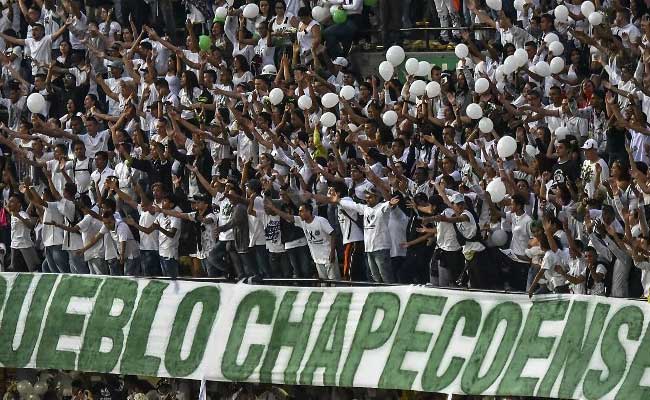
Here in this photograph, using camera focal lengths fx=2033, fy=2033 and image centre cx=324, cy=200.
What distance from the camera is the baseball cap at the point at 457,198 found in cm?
2166

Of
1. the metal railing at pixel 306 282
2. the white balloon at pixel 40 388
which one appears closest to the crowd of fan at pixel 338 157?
the metal railing at pixel 306 282

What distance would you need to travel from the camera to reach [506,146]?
2242cm

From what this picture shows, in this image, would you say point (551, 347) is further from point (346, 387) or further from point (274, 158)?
point (274, 158)

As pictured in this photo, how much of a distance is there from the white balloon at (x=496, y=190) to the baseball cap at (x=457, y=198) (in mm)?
325

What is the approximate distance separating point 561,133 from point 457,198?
1946 mm

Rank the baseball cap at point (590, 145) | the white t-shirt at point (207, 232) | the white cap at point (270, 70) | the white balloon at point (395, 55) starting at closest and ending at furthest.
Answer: the baseball cap at point (590, 145), the white t-shirt at point (207, 232), the white balloon at point (395, 55), the white cap at point (270, 70)

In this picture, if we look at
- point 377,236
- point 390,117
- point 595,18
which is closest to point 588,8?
point 595,18

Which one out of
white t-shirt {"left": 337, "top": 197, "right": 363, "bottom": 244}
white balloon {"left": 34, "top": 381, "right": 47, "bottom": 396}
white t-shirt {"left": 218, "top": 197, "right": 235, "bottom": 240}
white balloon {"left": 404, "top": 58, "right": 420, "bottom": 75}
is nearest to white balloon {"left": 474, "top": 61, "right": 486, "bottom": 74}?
white balloon {"left": 404, "top": 58, "right": 420, "bottom": 75}

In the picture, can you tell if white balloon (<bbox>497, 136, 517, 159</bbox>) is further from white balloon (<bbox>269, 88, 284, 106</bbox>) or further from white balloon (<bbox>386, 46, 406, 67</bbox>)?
white balloon (<bbox>269, 88, 284, 106</bbox>)

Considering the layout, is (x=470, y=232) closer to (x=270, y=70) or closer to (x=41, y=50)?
(x=270, y=70)

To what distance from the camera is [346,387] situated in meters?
21.7

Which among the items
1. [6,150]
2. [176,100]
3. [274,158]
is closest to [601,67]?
[274,158]

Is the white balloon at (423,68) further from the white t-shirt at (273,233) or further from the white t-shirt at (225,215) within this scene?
the white t-shirt at (225,215)

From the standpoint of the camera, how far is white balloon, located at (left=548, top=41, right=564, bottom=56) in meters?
24.2
